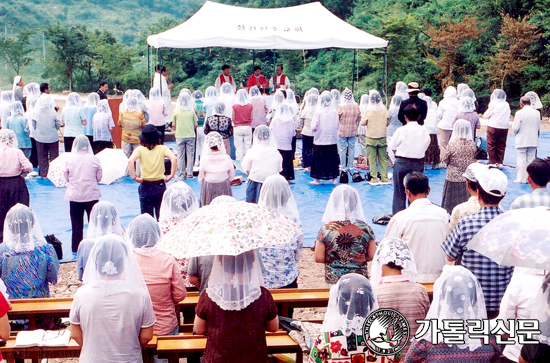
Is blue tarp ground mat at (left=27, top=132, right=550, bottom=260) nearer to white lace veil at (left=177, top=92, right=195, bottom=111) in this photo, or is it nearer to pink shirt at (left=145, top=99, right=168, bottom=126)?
pink shirt at (left=145, top=99, right=168, bottom=126)

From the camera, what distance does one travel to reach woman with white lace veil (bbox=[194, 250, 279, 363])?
133 inches

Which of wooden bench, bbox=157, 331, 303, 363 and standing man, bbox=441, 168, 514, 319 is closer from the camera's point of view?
wooden bench, bbox=157, 331, 303, 363

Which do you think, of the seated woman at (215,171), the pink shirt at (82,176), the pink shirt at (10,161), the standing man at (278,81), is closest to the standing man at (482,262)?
the seated woman at (215,171)

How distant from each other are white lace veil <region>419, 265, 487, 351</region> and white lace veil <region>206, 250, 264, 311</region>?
36.5 inches

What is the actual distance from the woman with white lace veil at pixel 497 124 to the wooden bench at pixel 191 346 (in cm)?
837

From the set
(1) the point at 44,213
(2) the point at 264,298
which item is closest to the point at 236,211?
(2) the point at 264,298

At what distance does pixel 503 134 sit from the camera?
11531 mm

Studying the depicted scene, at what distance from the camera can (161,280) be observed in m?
4.18

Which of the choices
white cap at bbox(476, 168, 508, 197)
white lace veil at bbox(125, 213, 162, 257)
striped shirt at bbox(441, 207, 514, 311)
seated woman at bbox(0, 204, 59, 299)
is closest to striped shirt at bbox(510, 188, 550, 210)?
white cap at bbox(476, 168, 508, 197)

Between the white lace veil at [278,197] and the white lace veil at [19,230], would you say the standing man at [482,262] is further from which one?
the white lace veil at [19,230]

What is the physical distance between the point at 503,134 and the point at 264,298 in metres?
9.15

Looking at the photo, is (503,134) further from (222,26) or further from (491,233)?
(491,233)

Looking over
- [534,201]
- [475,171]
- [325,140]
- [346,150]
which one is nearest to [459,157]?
[534,201]

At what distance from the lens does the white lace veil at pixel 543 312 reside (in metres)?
3.13
